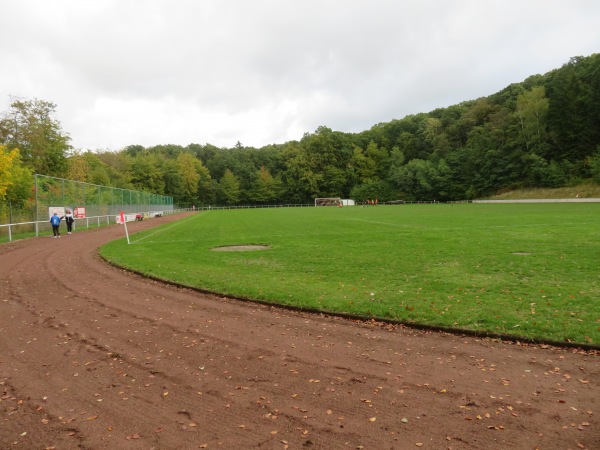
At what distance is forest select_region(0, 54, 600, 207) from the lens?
163ft

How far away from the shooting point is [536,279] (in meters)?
9.47

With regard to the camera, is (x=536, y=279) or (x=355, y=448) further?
(x=536, y=279)

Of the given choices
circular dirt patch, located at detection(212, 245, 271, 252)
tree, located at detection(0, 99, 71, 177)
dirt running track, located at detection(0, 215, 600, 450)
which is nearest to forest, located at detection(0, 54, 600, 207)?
tree, located at detection(0, 99, 71, 177)

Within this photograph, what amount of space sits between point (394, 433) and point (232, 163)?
13177cm

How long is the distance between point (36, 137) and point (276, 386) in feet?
163

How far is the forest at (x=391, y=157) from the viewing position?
163ft

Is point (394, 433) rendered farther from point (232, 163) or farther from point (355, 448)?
point (232, 163)

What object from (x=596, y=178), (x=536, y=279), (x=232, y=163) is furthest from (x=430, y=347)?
(x=232, y=163)

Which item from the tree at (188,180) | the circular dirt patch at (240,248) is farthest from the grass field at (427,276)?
the tree at (188,180)

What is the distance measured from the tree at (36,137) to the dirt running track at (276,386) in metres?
44.9

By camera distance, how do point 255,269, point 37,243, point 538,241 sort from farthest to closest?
Result: point 37,243 < point 538,241 < point 255,269

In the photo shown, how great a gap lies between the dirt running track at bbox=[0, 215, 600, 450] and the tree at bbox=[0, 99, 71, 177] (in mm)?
44932

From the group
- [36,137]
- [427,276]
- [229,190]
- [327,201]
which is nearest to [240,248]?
[427,276]

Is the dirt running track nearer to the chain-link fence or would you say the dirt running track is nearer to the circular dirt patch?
the circular dirt patch
